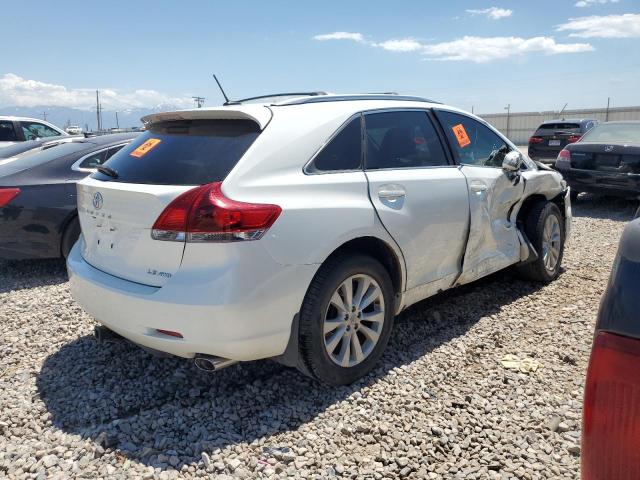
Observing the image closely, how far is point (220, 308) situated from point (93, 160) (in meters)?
3.99

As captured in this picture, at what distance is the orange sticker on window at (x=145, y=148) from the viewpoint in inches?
126

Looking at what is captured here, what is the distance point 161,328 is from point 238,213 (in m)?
0.70

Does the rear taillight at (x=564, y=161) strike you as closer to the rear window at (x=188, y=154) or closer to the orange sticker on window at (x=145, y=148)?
the rear window at (x=188, y=154)

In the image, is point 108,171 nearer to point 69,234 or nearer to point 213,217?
point 213,217

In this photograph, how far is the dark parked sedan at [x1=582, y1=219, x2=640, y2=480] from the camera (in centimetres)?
113

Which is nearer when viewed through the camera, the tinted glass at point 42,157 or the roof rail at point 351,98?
the roof rail at point 351,98

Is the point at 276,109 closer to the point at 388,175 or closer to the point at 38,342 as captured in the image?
the point at 388,175

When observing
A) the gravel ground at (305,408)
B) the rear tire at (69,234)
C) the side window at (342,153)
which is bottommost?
Answer: the gravel ground at (305,408)

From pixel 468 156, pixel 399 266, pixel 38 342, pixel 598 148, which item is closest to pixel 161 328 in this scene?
pixel 399 266

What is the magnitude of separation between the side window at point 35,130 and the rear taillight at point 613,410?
12705 millimetres

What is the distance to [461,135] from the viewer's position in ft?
13.7

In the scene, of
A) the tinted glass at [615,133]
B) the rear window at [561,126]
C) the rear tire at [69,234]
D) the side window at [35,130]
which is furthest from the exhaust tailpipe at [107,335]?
the rear window at [561,126]

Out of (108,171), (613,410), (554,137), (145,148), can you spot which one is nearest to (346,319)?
(145,148)

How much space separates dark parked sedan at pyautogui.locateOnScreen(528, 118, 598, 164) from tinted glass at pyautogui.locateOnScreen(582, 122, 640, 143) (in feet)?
18.6
